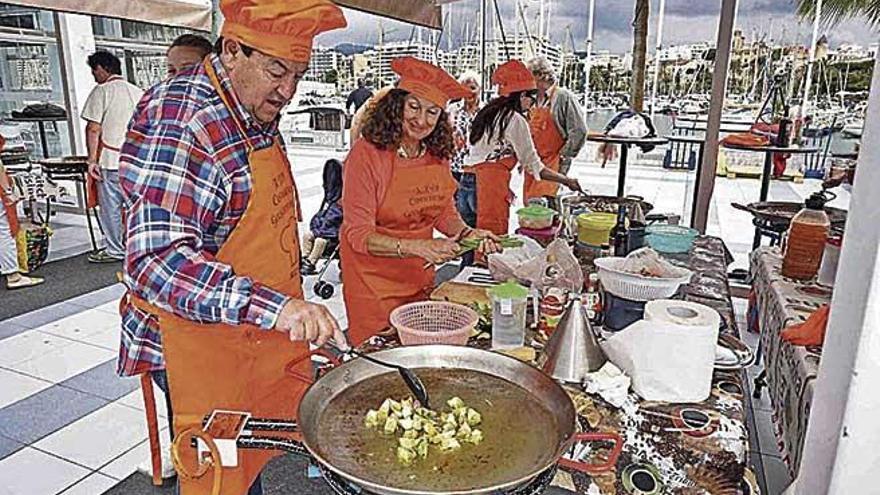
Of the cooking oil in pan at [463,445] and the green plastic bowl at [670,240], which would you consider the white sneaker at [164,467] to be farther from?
the green plastic bowl at [670,240]

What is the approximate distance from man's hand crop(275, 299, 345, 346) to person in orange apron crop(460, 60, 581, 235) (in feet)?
8.08

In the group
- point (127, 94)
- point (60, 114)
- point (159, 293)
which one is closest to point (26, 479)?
point (159, 293)

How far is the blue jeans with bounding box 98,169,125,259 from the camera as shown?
15.8ft

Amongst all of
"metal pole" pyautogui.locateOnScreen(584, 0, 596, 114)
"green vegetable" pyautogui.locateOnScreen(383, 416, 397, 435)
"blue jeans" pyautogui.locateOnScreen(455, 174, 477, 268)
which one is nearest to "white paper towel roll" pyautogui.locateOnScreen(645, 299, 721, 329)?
"green vegetable" pyautogui.locateOnScreen(383, 416, 397, 435)

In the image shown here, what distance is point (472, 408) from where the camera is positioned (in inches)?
42.9

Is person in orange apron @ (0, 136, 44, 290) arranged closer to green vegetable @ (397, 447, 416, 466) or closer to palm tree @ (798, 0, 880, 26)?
green vegetable @ (397, 447, 416, 466)

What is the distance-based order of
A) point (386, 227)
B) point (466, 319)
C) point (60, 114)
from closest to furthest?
1. point (466, 319)
2. point (386, 227)
3. point (60, 114)

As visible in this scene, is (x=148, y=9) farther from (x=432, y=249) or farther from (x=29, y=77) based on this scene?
(x=29, y=77)

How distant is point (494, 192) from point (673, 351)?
8.09 feet

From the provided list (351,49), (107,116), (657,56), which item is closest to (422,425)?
(107,116)

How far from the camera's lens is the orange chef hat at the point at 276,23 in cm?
A: 112

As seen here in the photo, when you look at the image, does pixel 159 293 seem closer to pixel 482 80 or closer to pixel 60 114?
pixel 482 80

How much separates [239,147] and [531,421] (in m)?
0.77

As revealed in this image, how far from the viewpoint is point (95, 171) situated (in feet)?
15.8
